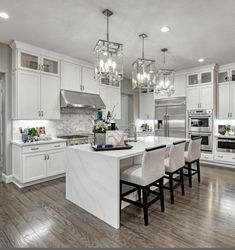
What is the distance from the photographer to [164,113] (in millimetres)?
6328

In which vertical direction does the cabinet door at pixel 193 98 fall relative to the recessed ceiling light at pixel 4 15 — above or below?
below

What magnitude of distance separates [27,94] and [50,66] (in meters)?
0.96

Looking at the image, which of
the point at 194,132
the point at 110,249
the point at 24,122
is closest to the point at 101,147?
the point at 110,249

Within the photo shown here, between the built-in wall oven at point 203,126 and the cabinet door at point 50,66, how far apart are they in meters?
4.21

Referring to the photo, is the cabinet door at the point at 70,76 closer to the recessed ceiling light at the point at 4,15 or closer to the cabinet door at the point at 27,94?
the cabinet door at the point at 27,94

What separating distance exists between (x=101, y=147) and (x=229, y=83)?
4698 millimetres

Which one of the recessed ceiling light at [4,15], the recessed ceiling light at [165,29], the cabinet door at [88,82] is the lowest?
the cabinet door at [88,82]

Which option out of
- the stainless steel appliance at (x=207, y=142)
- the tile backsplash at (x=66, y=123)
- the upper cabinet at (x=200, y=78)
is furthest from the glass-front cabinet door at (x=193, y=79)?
the tile backsplash at (x=66, y=123)

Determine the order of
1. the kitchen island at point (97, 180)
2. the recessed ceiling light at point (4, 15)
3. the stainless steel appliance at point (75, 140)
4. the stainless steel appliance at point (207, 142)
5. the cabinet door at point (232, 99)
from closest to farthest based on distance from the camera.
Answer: the kitchen island at point (97, 180)
the recessed ceiling light at point (4, 15)
the stainless steel appliance at point (75, 140)
the cabinet door at point (232, 99)
the stainless steel appliance at point (207, 142)

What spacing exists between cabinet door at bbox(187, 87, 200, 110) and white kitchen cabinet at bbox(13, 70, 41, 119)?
4.45 m

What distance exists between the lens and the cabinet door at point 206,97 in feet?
17.5

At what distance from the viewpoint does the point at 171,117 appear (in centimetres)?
616

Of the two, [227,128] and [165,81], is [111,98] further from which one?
[227,128]

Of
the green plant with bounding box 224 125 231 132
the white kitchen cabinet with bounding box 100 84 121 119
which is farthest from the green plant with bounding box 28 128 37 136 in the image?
the green plant with bounding box 224 125 231 132
